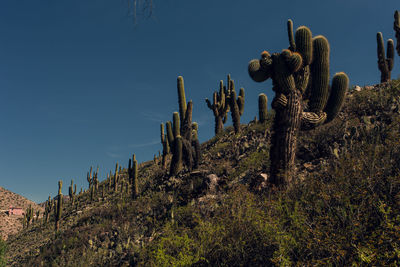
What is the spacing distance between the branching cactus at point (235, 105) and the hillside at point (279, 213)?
640 cm

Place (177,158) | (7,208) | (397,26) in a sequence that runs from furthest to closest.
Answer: (7,208) → (397,26) → (177,158)

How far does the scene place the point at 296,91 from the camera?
10234mm

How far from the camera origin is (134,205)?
1520 centimetres

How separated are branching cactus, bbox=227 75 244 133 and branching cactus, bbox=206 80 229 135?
32.4 inches

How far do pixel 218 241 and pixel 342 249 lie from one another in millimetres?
2890

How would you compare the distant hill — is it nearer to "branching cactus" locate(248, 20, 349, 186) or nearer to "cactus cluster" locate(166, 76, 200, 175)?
"cactus cluster" locate(166, 76, 200, 175)

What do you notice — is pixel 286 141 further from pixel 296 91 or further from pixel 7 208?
pixel 7 208

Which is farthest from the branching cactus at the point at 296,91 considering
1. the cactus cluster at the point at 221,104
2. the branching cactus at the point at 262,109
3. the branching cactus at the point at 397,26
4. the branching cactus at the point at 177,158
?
the cactus cluster at the point at 221,104

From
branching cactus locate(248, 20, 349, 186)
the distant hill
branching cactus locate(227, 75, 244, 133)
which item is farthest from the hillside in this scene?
the distant hill

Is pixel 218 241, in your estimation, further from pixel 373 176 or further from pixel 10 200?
pixel 10 200

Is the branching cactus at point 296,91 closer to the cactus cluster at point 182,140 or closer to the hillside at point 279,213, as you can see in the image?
the hillside at point 279,213

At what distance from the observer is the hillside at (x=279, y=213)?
17.4 feet

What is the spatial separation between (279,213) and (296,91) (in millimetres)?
4972

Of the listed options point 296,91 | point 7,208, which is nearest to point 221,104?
point 296,91
